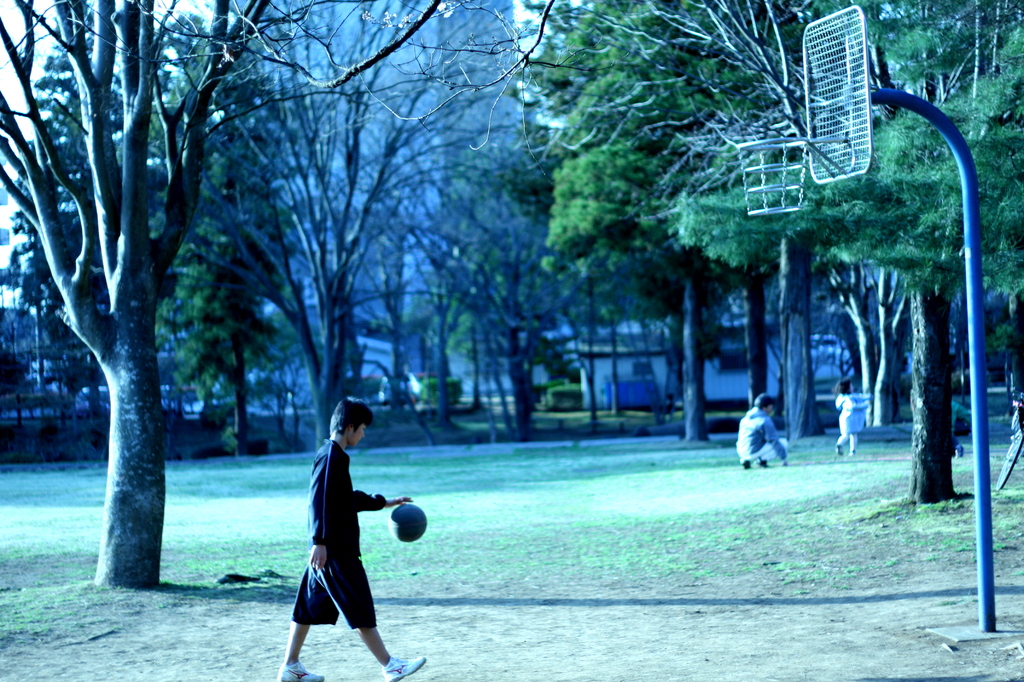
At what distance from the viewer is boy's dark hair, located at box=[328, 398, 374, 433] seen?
559cm

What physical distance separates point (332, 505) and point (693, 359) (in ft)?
66.7

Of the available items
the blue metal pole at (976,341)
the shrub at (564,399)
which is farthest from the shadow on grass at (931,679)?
the shrub at (564,399)

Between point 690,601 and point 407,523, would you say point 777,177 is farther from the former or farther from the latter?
point 407,523

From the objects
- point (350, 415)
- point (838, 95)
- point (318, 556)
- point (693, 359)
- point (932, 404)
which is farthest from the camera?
point (693, 359)

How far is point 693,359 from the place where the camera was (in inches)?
989

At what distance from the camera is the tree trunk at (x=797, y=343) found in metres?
20.5

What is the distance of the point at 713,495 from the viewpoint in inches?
524

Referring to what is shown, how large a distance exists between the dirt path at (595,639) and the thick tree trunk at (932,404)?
2.55m

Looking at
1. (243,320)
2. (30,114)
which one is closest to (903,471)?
(30,114)

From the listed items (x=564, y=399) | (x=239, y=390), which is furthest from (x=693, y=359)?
(x=564, y=399)

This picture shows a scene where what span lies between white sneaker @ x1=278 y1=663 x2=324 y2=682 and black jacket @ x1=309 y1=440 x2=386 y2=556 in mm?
668

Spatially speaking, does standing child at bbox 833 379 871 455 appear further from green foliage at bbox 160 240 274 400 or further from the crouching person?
green foliage at bbox 160 240 274 400

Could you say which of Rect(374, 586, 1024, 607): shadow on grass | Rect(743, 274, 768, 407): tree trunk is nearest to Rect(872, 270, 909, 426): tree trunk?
Rect(743, 274, 768, 407): tree trunk

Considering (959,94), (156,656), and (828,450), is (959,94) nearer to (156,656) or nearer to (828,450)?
(156,656)
